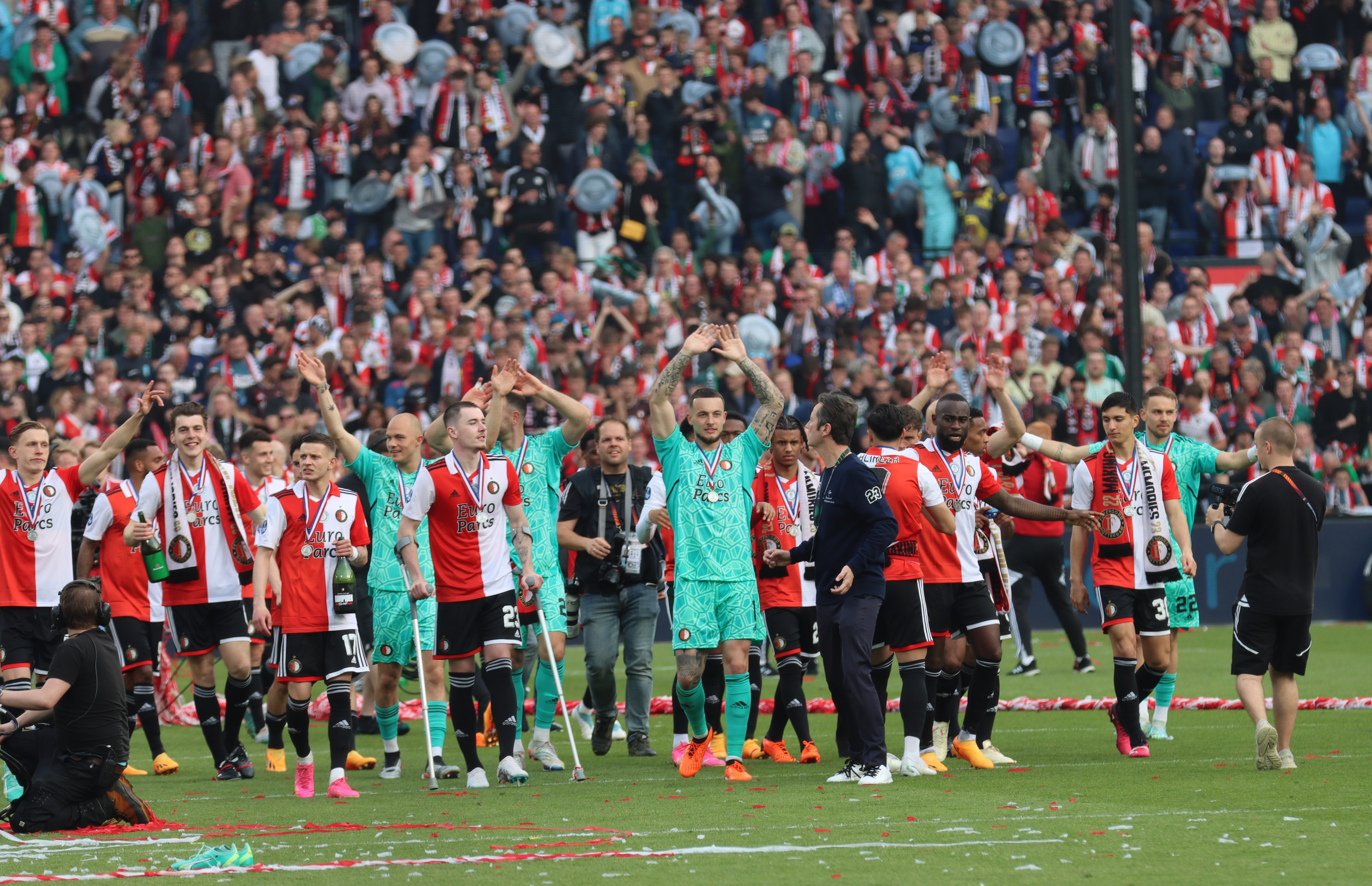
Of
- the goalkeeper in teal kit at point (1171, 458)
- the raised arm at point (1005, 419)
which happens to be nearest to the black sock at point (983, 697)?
the raised arm at point (1005, 419)

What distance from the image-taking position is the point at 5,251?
984 inches

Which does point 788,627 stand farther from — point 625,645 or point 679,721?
point 625,645

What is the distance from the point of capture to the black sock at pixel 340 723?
1066 cm

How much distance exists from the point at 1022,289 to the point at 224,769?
1444 cm

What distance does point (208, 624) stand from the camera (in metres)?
12.3

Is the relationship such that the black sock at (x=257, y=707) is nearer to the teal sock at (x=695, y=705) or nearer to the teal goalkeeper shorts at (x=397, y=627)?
the teal goalkeeper shorts at (x=397, y=627)

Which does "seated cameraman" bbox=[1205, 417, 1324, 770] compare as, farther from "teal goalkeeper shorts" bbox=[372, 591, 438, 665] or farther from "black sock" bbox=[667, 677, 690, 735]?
"teal goalkeeper shorts" bbox=[372, 591, 438, 665]

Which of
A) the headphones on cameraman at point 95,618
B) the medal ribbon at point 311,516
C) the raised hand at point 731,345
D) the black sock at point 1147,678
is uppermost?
the raised hand at point 731,345

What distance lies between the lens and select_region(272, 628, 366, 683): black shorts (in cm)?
1100

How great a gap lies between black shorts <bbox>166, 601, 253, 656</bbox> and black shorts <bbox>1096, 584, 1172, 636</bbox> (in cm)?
597

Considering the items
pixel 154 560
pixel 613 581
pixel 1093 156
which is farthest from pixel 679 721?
pixel 1093 156

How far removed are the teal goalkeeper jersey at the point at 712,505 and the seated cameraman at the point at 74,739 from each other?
3.49 m

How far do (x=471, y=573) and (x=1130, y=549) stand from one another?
4567 mm

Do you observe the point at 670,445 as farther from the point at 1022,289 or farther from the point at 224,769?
the point at 1022,289
